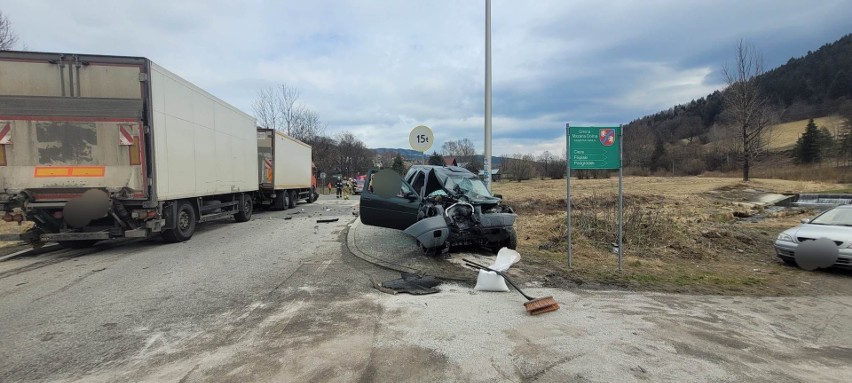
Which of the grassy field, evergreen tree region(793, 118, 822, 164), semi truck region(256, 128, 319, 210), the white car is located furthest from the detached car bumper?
evergreen tree region(793, 118, 822, 164)

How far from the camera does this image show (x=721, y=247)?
10031 mm

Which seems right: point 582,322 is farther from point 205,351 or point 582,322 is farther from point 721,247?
point 721,247

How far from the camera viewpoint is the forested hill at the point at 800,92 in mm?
85625

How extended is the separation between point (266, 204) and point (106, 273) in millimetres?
13130

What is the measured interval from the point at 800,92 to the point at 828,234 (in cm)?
11504

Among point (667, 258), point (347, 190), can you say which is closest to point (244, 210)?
point (667, 258)

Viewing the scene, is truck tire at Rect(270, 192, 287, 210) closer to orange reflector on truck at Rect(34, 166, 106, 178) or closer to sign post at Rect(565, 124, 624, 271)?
orange reflector on truck at Rect(34, 166, 106, 178)

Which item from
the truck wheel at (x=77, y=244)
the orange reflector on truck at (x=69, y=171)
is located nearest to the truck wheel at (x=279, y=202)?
the truck wheel at (x=77, y=244)

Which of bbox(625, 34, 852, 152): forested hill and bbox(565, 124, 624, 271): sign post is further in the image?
bbox(625, 34, 852, 152): forested hill

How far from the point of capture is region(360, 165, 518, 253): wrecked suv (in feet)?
23.7

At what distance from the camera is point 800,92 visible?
304 ft

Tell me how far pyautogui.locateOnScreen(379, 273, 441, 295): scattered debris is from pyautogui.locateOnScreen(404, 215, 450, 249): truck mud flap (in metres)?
0.70

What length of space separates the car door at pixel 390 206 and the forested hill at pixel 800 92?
88.0 m

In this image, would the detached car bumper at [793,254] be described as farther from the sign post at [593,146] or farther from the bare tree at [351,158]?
the bare tree at [351,158]
